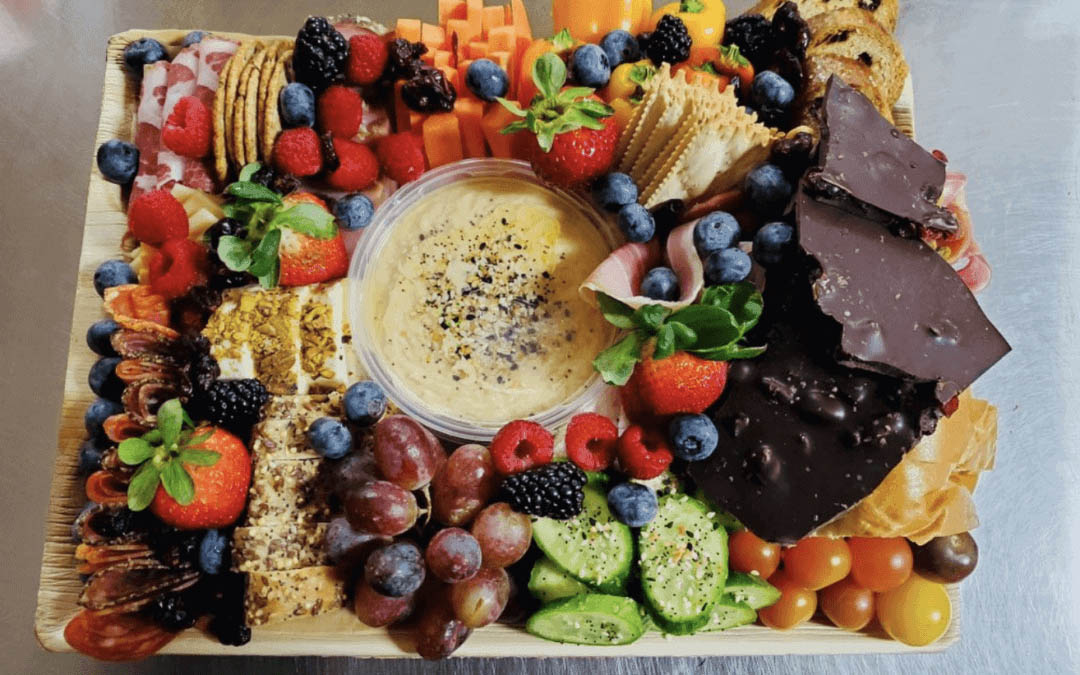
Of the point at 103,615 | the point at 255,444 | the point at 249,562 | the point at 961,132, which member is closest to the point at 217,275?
the point at 255,444

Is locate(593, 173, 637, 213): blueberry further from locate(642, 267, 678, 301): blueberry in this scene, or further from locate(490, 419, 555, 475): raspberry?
locate(490, 419, 555, 475): raspberry

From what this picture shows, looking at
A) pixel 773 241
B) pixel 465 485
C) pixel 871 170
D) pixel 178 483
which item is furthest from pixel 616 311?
pixel 178 483

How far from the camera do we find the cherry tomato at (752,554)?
1.59 meters

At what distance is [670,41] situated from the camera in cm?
173

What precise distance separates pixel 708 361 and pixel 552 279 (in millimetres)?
392

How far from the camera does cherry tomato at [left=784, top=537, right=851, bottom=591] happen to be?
1.60 meters

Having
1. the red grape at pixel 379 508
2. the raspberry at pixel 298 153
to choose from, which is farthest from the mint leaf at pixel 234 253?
Answer: the red grape at pixel 379 508

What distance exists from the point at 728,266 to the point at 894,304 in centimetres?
30

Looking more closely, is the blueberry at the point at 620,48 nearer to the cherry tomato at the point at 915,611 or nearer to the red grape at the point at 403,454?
the red grape at the point at 403,454

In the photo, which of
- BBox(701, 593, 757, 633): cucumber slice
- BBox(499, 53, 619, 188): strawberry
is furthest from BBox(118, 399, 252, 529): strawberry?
BBox(701, 593, 757, 633): cucumber slice

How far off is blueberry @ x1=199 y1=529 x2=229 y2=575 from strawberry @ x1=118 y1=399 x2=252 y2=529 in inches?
0.9

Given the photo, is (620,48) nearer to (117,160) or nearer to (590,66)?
(590,66)

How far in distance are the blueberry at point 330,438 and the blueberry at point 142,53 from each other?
3.15 feet

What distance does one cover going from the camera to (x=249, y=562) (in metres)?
1.50
